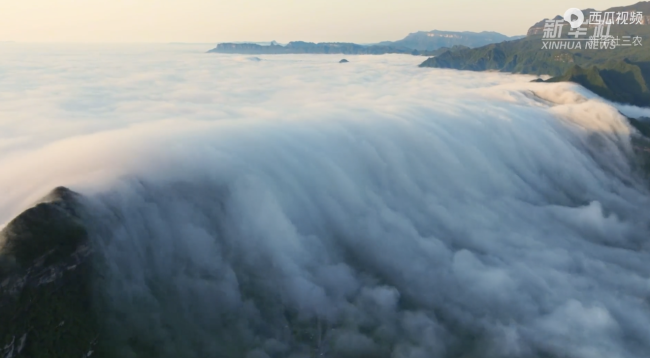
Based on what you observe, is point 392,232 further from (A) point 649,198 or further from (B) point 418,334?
(A) point 649,198

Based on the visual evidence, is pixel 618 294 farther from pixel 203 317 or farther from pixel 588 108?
pixel 588 108

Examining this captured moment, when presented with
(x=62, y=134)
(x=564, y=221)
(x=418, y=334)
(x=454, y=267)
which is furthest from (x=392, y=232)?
(x=62, y=134)

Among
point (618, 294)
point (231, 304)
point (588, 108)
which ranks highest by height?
point (588, 108)

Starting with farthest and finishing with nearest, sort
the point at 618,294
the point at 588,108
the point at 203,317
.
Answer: the point at 588,108
the point at 618,294
the point at 203,317

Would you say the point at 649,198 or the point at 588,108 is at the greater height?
the point at 588,108

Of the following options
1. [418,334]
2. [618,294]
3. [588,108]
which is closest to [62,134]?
[418,334]

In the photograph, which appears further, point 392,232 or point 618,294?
point 392,232

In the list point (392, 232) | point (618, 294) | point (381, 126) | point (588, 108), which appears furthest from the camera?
point (588, 108)
